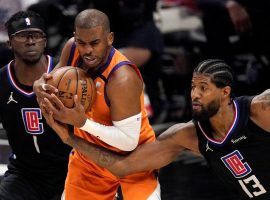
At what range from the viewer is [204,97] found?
17.1 ft

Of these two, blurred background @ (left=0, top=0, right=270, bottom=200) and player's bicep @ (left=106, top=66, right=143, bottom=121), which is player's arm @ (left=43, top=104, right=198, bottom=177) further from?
blurred background @ (left=0, top=0, right=270, bottom=200)

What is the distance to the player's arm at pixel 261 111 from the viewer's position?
5180mm

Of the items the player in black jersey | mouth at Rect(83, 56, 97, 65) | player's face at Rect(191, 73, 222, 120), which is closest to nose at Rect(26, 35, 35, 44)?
the player in black jersey

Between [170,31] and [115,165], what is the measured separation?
14.6 feet

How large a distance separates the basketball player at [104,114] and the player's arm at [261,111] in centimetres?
66

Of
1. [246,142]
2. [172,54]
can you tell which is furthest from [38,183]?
[172,54]

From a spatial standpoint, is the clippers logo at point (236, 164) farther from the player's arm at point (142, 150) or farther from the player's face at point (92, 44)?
the player's face at point (92, 44)

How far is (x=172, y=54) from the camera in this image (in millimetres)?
9688

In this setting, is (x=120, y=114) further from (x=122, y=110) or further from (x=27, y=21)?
(x=27, y=21)

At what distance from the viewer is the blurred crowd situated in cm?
851

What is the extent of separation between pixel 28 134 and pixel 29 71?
0.39 m

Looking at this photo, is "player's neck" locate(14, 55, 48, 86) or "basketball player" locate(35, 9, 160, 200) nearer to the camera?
"basketball player" locate(35, 9, 160, 200)

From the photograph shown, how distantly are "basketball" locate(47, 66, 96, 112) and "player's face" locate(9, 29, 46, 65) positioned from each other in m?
0.52

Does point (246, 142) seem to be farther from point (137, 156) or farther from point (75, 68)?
point (75, 68)
